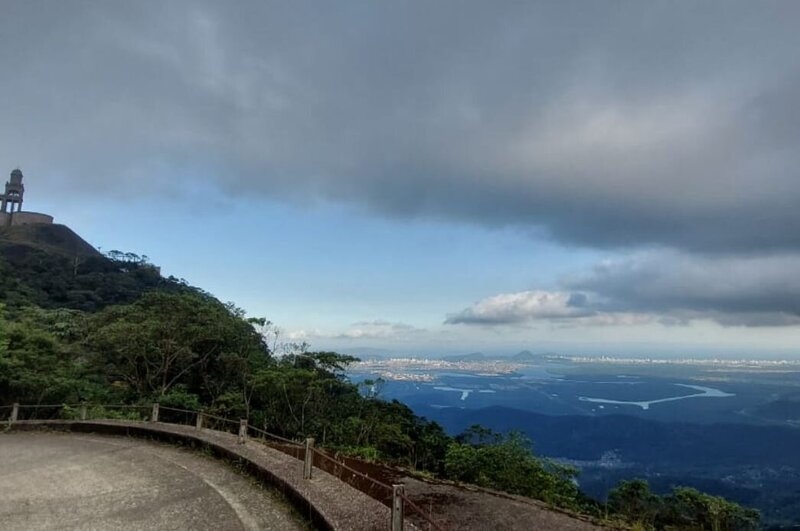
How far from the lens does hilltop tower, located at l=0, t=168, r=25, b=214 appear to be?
9373cm

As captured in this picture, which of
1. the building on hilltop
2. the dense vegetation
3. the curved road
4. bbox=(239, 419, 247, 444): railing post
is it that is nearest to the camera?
the curved road

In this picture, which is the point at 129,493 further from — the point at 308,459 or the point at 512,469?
the point at 512,469

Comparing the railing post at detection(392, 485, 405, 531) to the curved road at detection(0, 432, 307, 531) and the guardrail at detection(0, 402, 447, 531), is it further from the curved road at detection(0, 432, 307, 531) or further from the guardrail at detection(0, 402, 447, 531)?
the curved road at detection(0, 432, 307, 531)

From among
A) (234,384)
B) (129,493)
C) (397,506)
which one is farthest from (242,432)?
(234,384)

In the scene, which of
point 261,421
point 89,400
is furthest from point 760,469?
point 89,400

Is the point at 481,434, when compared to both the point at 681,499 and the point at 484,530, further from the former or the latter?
the point at 484,530

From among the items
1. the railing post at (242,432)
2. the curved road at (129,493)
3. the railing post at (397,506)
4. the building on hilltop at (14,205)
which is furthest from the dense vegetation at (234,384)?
the building on hilltop at (14,205)

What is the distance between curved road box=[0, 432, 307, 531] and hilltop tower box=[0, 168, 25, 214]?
10993 centimetres

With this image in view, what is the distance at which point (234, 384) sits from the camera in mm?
24922

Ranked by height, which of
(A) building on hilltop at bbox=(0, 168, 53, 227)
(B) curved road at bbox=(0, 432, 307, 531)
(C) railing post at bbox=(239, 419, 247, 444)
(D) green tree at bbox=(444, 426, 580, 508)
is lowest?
(D) green tree at bbox=(444, 426, 580, 508)

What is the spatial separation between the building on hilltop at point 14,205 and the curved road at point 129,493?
108m

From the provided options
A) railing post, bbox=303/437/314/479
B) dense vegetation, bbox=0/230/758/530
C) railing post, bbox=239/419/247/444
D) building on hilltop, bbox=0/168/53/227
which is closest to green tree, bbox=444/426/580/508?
dense vegetation, bbox=0/230/758/530

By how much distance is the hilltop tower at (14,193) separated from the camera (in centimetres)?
9373

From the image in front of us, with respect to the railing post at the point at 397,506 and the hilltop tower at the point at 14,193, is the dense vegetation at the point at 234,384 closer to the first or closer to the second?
the railing post at the point at 397,506
